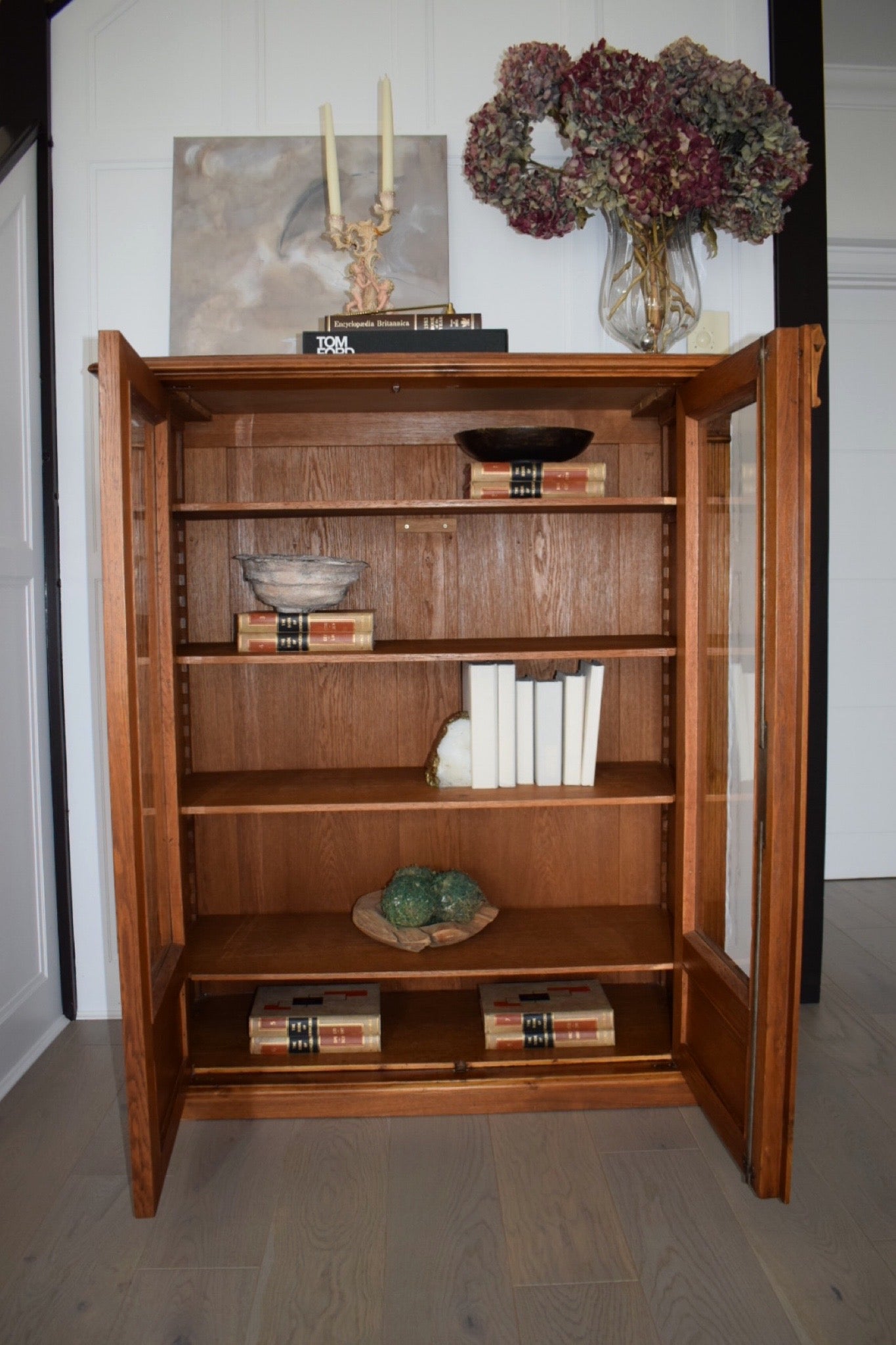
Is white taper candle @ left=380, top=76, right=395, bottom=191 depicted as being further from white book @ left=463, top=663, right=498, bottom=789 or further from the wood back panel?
white book @ left=463, top=663, right=498, bottom=789

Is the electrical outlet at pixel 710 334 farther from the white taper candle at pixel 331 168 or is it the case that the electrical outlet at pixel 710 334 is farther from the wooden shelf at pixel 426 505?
the white taper candle at pixel 331 168

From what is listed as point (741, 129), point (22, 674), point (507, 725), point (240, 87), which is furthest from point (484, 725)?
point (240, 87)

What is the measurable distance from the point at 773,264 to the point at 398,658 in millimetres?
1515

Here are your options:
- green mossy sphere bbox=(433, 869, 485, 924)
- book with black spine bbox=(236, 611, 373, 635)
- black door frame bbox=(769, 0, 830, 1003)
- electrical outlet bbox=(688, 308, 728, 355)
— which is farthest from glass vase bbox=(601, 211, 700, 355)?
green mossy sphere bbox=(433, 869, 485, 924)

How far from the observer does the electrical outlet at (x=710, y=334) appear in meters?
2.49

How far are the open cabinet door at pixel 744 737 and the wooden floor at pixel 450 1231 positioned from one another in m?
0.16

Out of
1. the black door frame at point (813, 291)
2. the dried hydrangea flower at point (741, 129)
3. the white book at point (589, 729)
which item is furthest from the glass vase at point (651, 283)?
A: the white book at point (589, 729)

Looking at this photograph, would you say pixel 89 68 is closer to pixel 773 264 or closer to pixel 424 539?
pixel 424 539

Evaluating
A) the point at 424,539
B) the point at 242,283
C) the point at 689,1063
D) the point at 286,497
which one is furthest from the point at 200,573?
the point at 689,1063

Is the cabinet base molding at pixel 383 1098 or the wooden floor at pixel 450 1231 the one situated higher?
the cabinet base molding at pixel 383 1098

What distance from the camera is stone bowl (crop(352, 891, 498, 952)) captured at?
7.52ft

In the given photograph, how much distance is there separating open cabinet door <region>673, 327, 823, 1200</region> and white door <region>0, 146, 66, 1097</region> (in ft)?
5.29

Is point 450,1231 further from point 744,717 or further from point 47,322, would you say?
point 47,322

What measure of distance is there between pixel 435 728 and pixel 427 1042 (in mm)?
784
